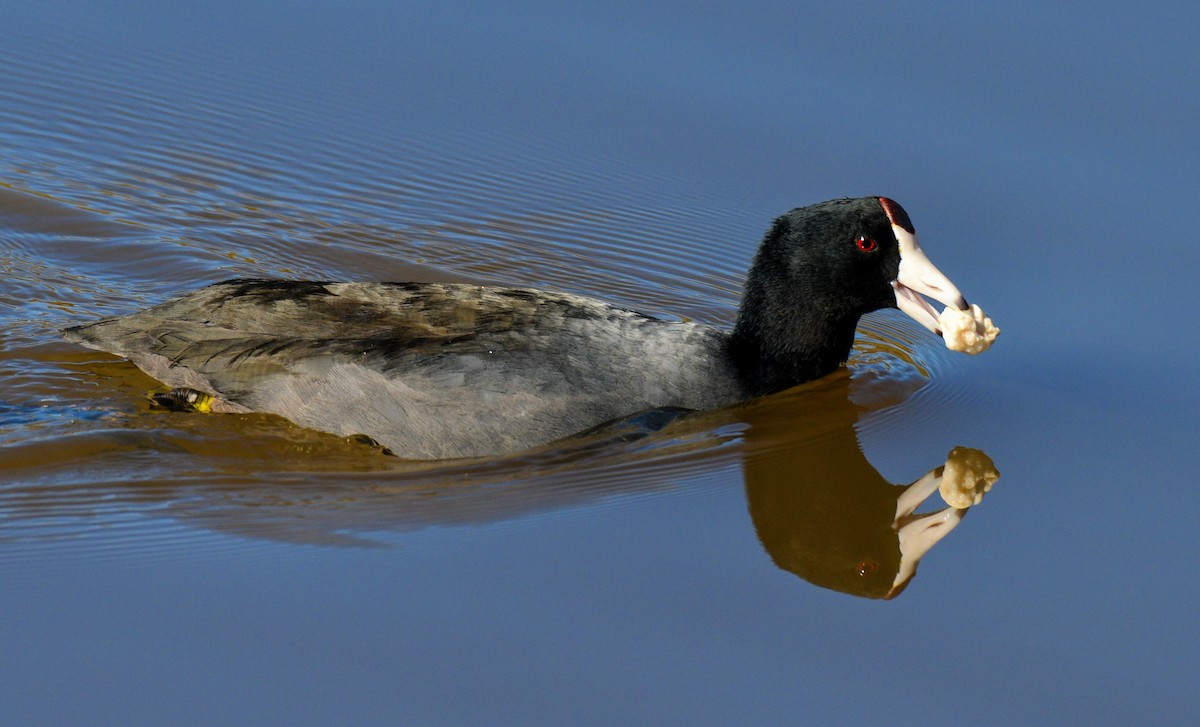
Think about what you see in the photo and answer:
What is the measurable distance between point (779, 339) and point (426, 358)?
5.30ft

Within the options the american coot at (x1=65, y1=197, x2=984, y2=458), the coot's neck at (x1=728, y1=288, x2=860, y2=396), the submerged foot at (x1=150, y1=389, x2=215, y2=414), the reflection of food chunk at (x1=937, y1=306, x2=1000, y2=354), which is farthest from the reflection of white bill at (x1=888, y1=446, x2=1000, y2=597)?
the submerged foot at (x1=150, y1=389, x2=215, y2=414)

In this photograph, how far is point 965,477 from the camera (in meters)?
6.06

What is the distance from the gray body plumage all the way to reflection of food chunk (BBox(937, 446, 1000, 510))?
98cm

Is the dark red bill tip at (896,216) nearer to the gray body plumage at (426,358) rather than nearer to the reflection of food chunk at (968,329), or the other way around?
the reflection of food chunk at (968,329)

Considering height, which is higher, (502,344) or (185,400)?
(502,344)

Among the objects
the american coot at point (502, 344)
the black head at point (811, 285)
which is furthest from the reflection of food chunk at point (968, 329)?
the black head at point (811, 285)

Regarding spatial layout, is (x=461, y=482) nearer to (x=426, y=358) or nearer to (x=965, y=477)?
(x=426, y=358)

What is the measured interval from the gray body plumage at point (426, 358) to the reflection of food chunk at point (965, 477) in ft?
3.21

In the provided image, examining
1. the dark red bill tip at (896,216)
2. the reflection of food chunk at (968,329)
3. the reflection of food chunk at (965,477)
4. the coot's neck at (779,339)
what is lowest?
the reflection of food chunk at (965,477)

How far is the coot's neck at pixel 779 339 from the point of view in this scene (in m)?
6.59

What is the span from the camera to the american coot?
6012 mm

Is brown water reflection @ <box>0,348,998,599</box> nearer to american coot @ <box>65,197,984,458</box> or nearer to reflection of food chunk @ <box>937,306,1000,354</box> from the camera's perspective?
american coot @ <box>65,197,984,458</box>

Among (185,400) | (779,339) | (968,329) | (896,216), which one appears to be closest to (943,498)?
(968,329)

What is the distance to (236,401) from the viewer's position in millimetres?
6242
